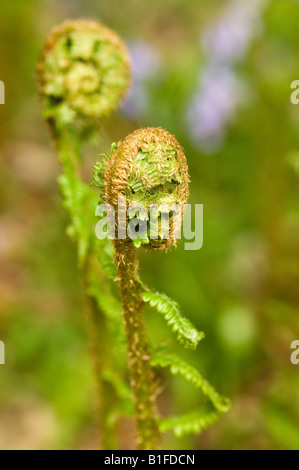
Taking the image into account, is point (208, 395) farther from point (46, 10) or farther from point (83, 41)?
point (46, 10)

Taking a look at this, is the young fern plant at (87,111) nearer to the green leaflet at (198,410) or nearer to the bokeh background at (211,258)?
the green leaflet at (198,410)

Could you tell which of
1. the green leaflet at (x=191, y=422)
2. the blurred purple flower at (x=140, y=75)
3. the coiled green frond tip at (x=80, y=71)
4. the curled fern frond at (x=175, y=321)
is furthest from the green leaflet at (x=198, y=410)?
the blurred purple flower at (x=140, y=75)

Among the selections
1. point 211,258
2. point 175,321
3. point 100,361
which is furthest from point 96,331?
point 211,258

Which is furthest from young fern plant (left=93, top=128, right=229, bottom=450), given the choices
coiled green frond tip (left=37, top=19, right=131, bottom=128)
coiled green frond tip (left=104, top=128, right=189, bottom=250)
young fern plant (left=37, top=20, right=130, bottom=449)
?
coiled green frond tip (left=37, top=19, right=131, bottom=128)

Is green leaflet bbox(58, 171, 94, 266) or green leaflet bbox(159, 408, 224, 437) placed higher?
green leaflet bbox(58, 171, 94, 266)

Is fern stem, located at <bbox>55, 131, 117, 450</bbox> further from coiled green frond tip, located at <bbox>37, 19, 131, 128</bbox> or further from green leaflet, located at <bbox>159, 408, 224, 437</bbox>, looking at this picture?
green leaflet, located at <bbox>159, 408, 224, 437</bbox>
